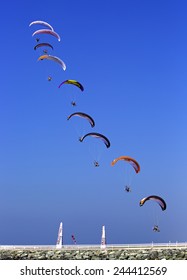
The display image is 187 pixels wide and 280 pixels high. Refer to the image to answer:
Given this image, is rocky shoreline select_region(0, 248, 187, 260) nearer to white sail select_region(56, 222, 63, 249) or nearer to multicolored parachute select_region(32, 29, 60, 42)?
white sail select_region(56, 222, 63, 249)

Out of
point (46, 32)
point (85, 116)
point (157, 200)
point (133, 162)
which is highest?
point (46, 32)

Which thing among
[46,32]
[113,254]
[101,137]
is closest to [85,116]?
[101,137]

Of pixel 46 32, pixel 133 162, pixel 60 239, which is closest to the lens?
pixel 133 162

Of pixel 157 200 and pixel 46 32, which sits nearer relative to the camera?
pixel 157 200

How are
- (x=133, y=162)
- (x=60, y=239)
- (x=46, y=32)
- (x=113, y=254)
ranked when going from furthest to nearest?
(x=46, y=32), (x=60, y=239), (x=133, y=162), (x=113, y=254)

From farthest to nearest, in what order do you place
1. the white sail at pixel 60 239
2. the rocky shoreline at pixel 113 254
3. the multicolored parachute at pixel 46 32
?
the multicolored parachute at pixel 46 32, the white sail at pixel 60 239, the rocky shoreline at pixel 113 254

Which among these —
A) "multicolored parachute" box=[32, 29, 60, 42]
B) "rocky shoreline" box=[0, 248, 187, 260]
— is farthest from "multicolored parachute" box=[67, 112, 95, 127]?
"rocky shoreline" box=[0, 248, 187, 260]

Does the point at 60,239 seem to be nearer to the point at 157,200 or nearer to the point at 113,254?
the point at 113,254

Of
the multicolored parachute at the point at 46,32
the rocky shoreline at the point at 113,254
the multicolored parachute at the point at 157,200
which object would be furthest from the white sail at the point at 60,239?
the multicolored parachute at the point at 46,32

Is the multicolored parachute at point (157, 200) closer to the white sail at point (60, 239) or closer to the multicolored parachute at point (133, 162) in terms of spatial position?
the multicolored parachute at point (133, 162)

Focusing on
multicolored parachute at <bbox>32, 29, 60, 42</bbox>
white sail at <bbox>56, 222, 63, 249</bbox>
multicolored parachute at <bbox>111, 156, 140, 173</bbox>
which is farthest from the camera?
multicolored parachute at <bbox>32, 29, 60, 42</bbox>
